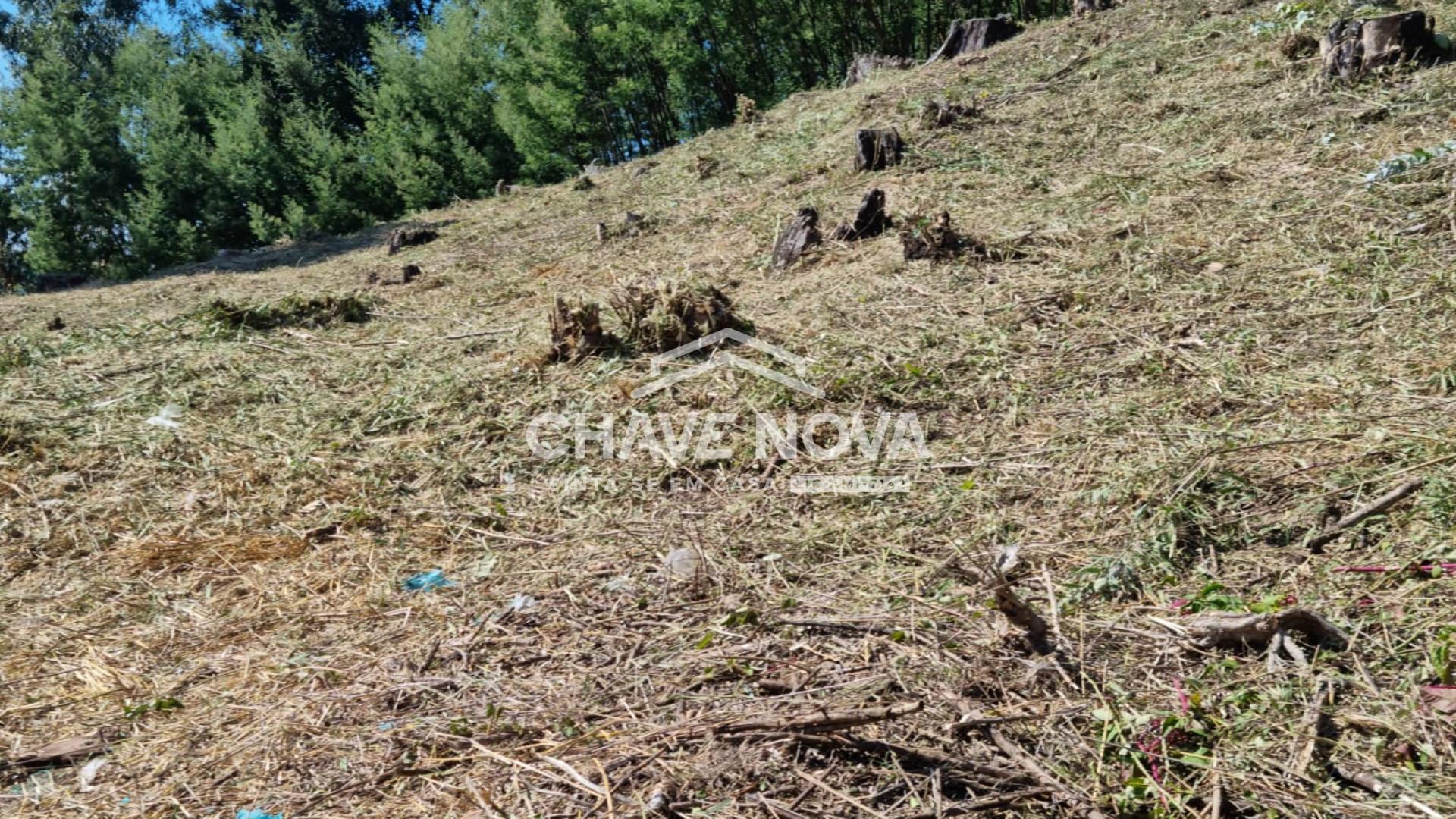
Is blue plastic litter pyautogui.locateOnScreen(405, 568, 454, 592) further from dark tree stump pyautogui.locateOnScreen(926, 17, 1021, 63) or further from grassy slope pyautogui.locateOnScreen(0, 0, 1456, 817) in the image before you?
dark tree stump pyautogui.locateOnScreen(926, 17, 1021, 63)

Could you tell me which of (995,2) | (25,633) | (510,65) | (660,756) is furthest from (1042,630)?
(510,65)

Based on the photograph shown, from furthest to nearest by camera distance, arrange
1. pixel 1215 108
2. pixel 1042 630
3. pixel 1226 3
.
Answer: pixel 1226 3 → pixel 1215 108 → pixel 1042 630

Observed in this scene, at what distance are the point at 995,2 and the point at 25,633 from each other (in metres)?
13.1

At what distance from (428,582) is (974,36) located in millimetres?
7723

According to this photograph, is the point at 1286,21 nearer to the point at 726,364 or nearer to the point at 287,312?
the point at 726,364

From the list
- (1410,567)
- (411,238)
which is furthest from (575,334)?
(411,238)

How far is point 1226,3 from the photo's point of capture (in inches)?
288

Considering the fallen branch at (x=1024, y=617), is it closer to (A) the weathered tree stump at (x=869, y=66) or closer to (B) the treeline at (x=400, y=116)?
(A) the weathered tree stump at (x=869, y=66)

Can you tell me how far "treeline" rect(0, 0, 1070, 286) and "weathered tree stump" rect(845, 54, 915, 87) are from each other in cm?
307

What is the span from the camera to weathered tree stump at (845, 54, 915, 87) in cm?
969

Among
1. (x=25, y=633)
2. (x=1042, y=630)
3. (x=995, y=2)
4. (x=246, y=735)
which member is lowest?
(x=1042, y=630)

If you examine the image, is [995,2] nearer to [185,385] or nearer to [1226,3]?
[1226,3]

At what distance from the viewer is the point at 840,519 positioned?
3008mm

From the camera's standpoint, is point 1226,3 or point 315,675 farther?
point 1226,3
